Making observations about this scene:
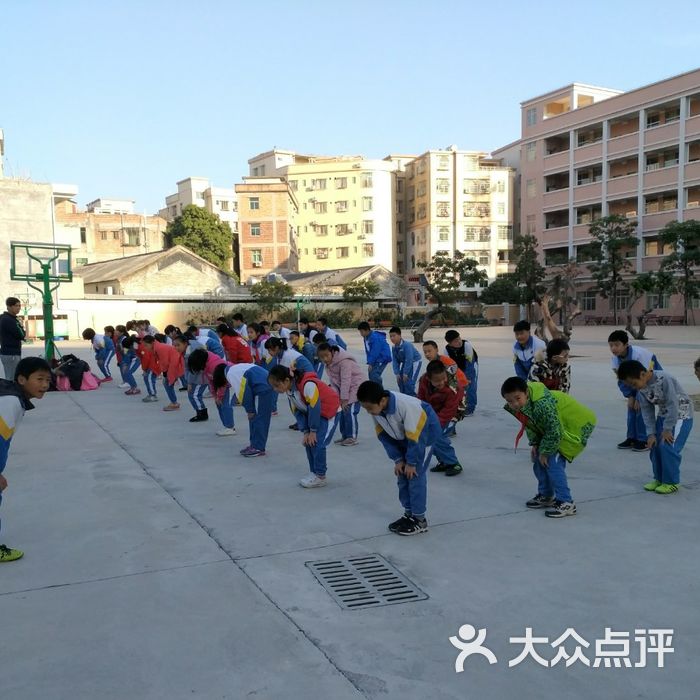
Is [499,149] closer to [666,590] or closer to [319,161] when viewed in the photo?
[319,161]

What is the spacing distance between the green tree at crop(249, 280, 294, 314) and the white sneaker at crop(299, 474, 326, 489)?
121 feet

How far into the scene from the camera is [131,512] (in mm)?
5414

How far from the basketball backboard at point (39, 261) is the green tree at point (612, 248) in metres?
32.6

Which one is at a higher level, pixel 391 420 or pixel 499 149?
pixel 499 149

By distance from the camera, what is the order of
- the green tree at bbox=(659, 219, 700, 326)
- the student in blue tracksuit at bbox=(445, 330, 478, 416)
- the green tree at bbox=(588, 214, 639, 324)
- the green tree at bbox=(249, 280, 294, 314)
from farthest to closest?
the green tree at bbox=(588, 214, 639, 324) → the green tree at bbox=(249, 280, 294, 314) → the green tree at bbox=(659, 219, 700, 326) → the student in blue tracksuit at bbox=(445, 330, 478, 416)

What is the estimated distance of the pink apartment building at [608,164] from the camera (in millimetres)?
42125

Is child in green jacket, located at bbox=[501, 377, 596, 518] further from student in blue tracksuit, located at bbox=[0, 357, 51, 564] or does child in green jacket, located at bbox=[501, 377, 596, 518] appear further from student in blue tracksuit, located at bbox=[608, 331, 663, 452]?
student in blue tracksuit, located at bbox=[0, 357, 51, 564]

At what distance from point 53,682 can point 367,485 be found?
3477 millimetres

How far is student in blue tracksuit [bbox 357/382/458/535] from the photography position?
467cm

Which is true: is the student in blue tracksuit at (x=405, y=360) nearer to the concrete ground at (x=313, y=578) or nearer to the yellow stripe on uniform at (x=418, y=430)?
the concrete ground at (x=313, y=578)

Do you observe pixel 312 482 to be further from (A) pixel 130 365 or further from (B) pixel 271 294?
(B) pixel 271 294

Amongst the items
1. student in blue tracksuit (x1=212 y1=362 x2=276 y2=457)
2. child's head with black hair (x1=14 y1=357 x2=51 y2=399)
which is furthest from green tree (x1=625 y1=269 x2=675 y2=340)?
child's head with black hair (x1=14 y1=357 x2=51 y2=399)

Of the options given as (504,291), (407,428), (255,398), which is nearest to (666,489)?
(407,428)

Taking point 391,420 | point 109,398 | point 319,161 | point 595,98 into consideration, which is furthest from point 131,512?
point 319,161
